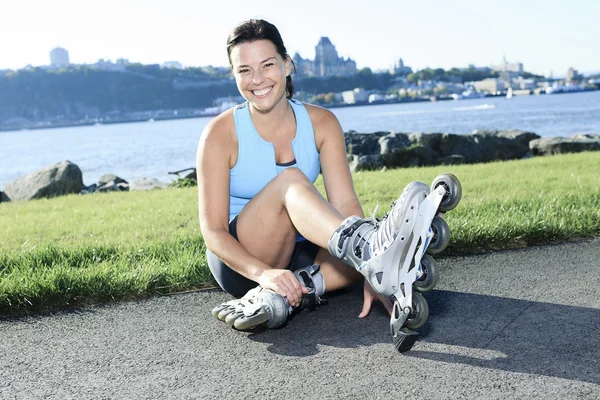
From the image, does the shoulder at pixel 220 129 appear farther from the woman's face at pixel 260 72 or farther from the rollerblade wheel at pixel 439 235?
the rollerblade wheel at pixel 439 235

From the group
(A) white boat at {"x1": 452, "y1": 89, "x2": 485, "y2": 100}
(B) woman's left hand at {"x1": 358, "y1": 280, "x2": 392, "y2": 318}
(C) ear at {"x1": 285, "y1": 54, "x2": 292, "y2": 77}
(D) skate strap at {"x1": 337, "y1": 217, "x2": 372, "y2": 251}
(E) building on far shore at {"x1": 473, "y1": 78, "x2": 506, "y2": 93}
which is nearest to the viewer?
(D) skate strap at {"x1": 337, "y1": 217, "x2": 372, "y2": 251}

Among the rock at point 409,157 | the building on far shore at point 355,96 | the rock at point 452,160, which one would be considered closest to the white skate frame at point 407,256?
the rock at point 409,157

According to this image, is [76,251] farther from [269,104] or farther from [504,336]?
[504,336]

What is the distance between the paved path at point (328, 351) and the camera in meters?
2.21

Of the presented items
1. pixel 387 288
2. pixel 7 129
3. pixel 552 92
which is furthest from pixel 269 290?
pixel 552 92

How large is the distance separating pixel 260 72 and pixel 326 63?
5482 centimetres

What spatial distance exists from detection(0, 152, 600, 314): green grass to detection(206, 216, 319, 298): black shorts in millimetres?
504

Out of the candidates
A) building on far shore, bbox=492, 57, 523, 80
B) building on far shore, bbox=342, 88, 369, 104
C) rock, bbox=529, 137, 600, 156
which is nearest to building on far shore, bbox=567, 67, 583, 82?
building on far shore, bbox=492, 57, 523, 80

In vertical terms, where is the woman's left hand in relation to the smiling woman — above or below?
below

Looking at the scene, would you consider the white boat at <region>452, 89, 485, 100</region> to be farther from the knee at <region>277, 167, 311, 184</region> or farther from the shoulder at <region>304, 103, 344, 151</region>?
the knee at <region>277, 167, 311, 184</region>

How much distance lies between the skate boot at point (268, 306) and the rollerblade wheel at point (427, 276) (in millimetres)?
555

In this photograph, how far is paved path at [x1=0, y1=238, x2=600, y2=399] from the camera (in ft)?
7.26

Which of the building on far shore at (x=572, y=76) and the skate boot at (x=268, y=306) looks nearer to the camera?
the skate boot at (x=268, y=306)

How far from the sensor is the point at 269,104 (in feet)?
9.52
